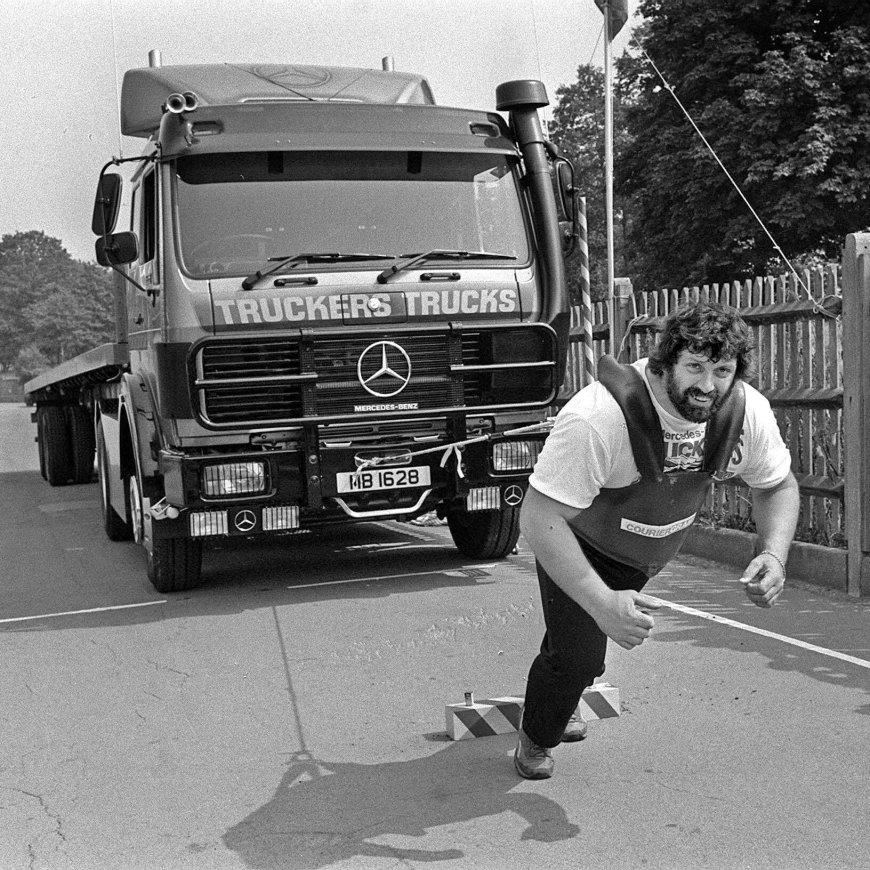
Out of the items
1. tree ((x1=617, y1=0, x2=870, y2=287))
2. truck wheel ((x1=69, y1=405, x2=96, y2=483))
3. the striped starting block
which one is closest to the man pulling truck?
the striped starting block

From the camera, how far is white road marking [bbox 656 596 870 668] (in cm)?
575

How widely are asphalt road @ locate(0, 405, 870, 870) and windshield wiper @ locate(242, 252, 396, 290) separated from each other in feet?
6.57

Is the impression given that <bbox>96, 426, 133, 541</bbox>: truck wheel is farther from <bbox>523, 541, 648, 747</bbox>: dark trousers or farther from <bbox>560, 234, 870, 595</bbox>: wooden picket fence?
<bbox>523, 541, 648, 747</bbox>: dark trousers

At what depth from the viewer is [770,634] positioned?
6.32 meters

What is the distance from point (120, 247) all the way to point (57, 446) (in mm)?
9905

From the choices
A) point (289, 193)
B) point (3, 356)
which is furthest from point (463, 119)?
point (3, 356)

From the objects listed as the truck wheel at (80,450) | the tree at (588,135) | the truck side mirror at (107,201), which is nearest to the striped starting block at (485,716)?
the truck side mirror at (107,201)

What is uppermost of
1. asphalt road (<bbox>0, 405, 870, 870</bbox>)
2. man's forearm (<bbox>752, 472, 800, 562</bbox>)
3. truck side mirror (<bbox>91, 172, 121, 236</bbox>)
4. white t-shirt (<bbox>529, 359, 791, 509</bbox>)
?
truck side mirror (<bbox>91, 172, 121, 236</bbox>)

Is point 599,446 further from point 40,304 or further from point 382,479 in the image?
point 40,304

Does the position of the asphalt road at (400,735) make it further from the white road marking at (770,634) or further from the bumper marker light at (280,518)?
the bumper marker light at (280,518)

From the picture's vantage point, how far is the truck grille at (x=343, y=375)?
731 cm

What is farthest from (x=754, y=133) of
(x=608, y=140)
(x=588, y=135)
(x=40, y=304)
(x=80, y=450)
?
(x=40, y=304)

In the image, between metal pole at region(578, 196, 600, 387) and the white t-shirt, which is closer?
the white t-shirt

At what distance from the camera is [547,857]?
3.60m
